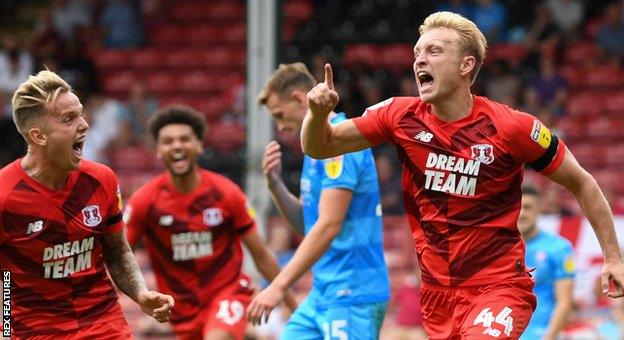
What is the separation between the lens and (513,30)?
725 inches

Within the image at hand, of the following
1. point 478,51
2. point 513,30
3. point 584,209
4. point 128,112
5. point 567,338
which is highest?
point 513,30

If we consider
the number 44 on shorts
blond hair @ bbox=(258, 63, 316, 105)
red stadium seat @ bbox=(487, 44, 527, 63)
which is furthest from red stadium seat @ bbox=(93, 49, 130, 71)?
the number 44 on shorts

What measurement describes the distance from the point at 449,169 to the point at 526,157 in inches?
14.8

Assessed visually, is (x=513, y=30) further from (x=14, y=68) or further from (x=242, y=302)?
(x=242, y=302)

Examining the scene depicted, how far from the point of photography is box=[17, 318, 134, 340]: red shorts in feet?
21.8

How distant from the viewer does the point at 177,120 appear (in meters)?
9.24

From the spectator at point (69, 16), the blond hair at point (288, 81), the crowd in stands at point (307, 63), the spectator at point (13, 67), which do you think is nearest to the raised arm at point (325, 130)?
the blond hair at point (288, 81)

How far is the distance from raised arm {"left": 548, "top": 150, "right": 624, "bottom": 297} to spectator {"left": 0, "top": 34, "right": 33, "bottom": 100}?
1311 centimetres

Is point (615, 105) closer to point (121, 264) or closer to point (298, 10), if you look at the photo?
point (298, 10)

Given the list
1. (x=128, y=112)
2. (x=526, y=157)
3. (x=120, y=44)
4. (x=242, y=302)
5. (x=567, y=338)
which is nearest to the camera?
(x=526, y=157)

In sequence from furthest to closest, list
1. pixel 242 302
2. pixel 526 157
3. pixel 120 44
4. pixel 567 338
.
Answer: pixel 120 44 → pixel 567 338 → pixel 242 302 → pixel 526 157

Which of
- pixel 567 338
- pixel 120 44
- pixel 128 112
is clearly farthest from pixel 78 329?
pixel 120 44

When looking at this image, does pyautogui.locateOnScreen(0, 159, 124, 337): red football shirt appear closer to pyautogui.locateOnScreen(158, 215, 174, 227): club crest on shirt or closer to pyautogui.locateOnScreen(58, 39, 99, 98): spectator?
pyautogui.locateOnScreen(158, 215, 174, 227): club crest on shirt

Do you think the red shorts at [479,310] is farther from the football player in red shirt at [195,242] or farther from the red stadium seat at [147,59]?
the red stadium seat at [147,59]
